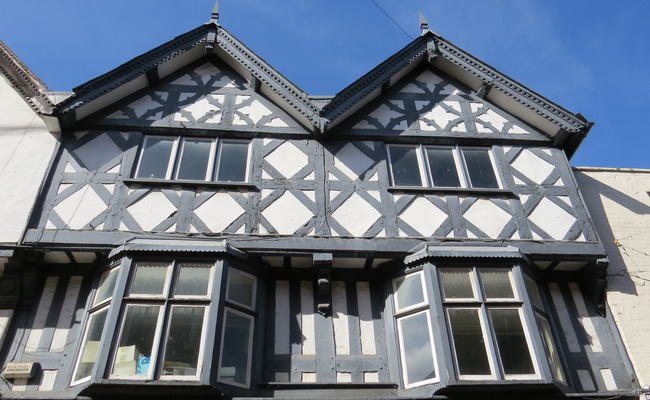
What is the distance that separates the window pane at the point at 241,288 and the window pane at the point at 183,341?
0.60 metres

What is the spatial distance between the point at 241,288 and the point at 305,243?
4.15 feet

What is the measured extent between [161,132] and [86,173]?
1.64 m

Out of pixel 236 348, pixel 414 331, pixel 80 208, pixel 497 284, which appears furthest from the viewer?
pixel 80 208

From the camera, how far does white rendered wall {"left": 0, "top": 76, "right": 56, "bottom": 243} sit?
9.37 m

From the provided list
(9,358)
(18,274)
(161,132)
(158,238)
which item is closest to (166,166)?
(161,132)

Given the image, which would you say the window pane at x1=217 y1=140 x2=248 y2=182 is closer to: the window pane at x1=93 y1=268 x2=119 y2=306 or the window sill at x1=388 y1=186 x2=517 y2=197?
the window pane at x1=93 y1=268 x2=119 y2=306

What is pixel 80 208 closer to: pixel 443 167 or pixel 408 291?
pixel 408 291

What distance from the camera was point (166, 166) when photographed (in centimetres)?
1046

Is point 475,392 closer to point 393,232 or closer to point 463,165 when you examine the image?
point 393,232

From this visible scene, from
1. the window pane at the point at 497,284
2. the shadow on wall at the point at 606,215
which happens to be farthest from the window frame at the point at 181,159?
the shadow on wall at the point at 606,215

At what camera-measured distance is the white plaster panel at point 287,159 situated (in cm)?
1048

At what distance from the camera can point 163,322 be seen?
806cm

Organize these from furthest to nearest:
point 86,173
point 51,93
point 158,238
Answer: point 51,93 → point 86,173 → point 158,238

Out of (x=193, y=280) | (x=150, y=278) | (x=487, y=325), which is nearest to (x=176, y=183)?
(x=150, y=278)
